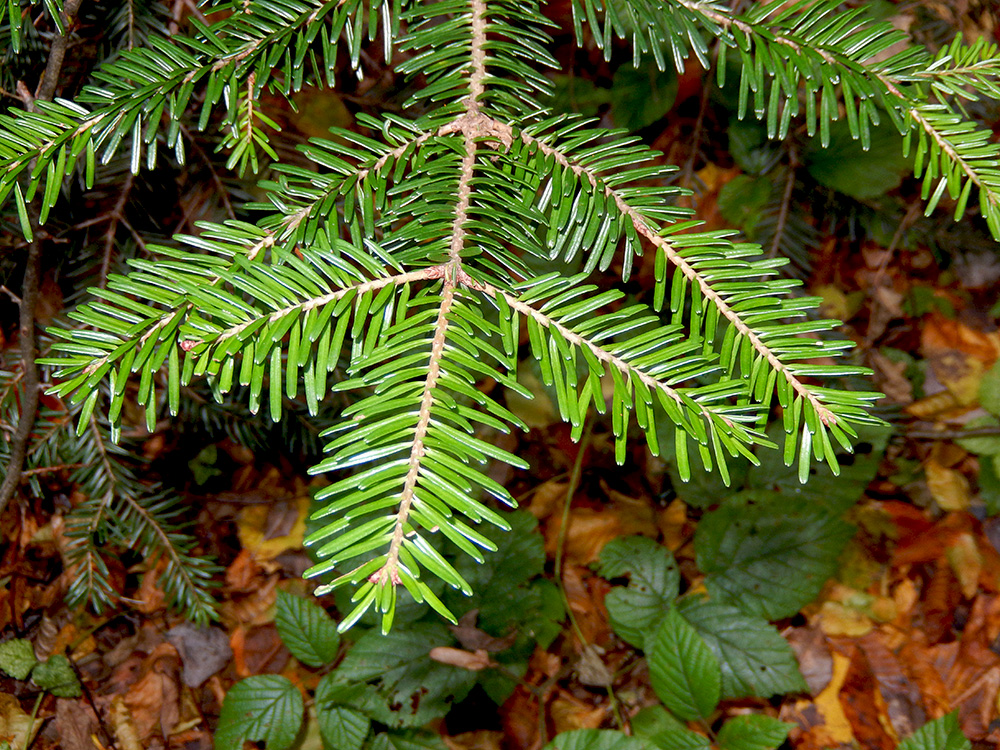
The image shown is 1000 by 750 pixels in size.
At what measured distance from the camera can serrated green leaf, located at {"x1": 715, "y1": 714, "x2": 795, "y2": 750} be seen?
1.42m

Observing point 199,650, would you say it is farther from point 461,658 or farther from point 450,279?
point 450,279

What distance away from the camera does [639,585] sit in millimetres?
1658

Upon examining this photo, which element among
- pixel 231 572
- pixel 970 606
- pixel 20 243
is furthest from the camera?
pixel 970 606

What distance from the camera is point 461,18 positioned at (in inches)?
28.4

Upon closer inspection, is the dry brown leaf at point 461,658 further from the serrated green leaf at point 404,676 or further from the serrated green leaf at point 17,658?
the serrated green leaf at point 17,658

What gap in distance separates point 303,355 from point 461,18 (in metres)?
0.45

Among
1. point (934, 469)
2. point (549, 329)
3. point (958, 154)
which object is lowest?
point (934, 469)

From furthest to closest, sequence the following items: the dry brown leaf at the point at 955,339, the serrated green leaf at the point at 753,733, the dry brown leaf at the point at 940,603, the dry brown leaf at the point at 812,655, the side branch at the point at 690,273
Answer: the dry brown leaf at the point at 955,339 → the dry brown leaf at the point at 940,603 → the dry brown leaf at the point at 812,655 → the serrated green leaf at the point at 753,733 → the side branch at the point at 690,273

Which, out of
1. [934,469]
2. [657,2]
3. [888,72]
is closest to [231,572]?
[657,2]

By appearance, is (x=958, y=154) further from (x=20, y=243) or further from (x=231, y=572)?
(x=231, y=572)

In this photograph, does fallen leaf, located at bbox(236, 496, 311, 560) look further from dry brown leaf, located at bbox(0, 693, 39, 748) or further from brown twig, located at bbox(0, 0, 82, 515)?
brown twig, located at bbox(0, 0, 82, 515)

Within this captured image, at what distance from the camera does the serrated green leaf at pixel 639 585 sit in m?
1.62

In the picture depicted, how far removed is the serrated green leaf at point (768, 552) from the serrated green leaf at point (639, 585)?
0.37ft

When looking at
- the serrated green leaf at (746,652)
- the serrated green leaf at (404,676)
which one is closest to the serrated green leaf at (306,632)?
the serrated green leaf at (404,676)
